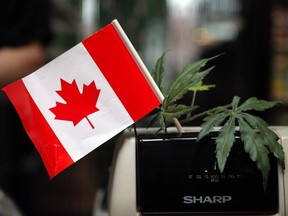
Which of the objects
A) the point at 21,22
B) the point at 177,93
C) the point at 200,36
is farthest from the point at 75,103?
the point at 200,36

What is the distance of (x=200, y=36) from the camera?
10.6 feet

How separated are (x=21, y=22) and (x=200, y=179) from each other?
1057mm

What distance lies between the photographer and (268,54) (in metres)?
3.13

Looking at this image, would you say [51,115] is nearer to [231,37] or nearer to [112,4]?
[112,4]

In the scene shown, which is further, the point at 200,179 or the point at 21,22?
the point at 21,22

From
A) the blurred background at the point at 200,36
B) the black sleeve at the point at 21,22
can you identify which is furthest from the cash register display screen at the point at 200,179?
the blurred background at the point at 200,36

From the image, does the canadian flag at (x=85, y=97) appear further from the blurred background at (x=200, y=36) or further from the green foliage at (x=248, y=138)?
the blurred background at (x=200, y=36)

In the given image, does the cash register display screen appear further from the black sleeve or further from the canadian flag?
the black sleeve

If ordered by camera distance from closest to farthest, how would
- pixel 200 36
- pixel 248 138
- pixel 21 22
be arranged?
pixel 248 138 < pixel 21 22 < pixel 200 36

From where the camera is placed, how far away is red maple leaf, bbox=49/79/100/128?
72 centimetres

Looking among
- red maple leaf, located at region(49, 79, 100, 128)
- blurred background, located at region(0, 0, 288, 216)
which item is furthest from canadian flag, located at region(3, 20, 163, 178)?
blurred background, located at region(0, 0, 288, 216)

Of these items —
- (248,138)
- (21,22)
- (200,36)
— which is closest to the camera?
(248,138)

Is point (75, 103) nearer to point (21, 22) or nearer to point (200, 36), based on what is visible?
point (21, 22)

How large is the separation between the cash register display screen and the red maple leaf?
0.09 m
